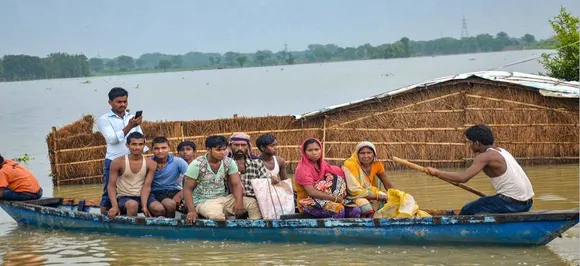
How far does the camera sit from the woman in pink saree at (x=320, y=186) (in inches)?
341

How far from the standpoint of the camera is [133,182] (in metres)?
9.62

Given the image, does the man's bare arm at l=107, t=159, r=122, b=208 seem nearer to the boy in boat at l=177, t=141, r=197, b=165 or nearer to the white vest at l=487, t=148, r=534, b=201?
the boy in boat at l=177, t=141, r=197, b=165

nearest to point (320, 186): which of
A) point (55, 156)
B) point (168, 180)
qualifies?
point (168, 180)

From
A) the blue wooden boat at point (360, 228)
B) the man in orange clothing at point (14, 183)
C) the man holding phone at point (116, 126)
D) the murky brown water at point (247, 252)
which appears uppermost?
the man holding phone at point (116, 126)

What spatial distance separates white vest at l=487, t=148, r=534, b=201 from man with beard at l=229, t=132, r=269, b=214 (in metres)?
2.46

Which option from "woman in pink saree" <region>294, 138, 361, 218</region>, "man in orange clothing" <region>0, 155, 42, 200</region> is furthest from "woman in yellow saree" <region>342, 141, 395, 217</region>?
"man in orange clothing" <region>0, 155, 42, 200</region>

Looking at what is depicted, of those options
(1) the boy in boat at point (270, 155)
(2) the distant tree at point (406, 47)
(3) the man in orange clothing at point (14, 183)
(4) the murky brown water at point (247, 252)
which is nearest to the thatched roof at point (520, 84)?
(4) the murky brown water at point (247, 252)

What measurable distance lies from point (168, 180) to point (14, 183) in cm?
239

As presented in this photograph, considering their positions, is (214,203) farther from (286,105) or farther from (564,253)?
(286,105)

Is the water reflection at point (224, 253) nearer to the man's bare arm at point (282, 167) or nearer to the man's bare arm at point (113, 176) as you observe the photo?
the man's bare arm at point (113, 176)

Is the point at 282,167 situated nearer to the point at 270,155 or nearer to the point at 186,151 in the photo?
the point at 270,155

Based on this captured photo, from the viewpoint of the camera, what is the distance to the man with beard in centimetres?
919

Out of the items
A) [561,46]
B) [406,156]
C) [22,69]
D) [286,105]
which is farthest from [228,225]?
[22,69]

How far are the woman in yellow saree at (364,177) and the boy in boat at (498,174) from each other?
816 millimetres
